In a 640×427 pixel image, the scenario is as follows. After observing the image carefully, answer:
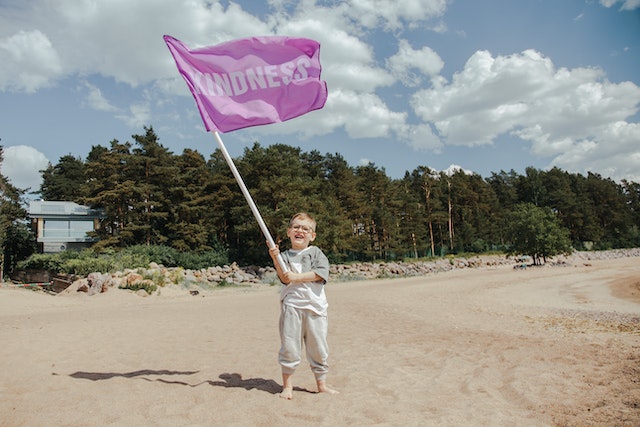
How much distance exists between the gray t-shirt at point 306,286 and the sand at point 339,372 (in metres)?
0.99

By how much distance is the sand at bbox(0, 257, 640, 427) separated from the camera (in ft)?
12.6

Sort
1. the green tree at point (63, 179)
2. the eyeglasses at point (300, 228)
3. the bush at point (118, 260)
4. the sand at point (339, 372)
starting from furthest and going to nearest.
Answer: the green tree at point (63, 179)
the bush at point (118, 260)
the eyeglasses at point (300, 228)
the sand at point (339, 372)

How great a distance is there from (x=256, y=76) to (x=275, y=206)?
28.8m

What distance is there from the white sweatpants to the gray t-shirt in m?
0.07

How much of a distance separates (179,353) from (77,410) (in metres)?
2.96

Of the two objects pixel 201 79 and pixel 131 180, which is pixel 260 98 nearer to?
pixel 201 79

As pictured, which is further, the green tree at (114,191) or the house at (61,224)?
the house at (61,224)

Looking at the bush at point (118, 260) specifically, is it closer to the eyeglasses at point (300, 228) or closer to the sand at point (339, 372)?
the sand at point (339, 372)

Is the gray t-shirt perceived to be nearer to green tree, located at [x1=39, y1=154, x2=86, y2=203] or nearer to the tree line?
the tree line

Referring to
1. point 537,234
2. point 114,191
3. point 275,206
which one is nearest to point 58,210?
point 114,191

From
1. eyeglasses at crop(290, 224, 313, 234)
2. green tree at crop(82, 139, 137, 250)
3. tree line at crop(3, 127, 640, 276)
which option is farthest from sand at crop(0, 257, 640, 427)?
green tree at crop(82, 139, 137, 250)

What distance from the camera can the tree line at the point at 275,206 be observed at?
34.3 metres

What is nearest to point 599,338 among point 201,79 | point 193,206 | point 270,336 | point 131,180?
point 270,336

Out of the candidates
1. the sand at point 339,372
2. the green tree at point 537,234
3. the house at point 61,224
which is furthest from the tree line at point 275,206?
→ the sand at point 339,372
